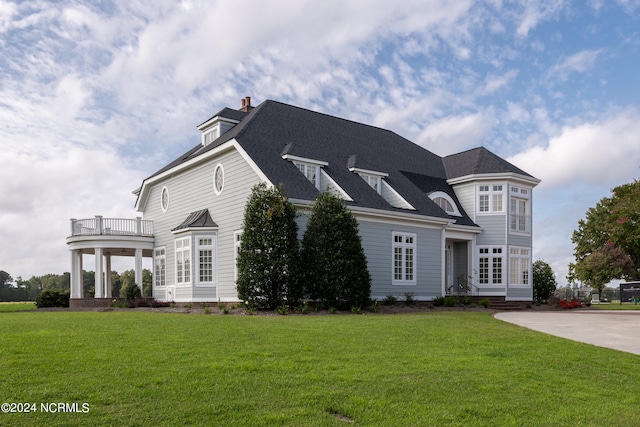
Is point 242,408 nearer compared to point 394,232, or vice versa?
point 242,408

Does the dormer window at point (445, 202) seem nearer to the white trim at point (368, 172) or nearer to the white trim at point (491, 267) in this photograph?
the white trim at point (491, 267)

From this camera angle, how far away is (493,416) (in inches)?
251

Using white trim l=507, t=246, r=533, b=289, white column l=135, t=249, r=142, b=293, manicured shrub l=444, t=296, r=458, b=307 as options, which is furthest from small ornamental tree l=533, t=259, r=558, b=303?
white column l=135, t=249, r=142, b=293

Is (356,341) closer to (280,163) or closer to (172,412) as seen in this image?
(172,412)

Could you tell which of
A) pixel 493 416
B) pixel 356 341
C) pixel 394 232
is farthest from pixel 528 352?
pixel 394 232

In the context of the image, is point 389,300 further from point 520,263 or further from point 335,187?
point 520,263

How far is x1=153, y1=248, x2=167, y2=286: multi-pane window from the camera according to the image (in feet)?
81.3

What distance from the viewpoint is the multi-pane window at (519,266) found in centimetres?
2724

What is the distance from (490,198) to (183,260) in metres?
15.2

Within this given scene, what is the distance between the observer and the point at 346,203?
2042cm

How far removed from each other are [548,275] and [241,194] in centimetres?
1800

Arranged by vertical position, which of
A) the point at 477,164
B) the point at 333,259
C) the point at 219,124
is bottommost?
the point at 333,259

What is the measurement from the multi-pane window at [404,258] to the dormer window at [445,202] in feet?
13.2

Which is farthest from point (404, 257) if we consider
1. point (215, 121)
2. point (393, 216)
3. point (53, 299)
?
point (53, 299)
